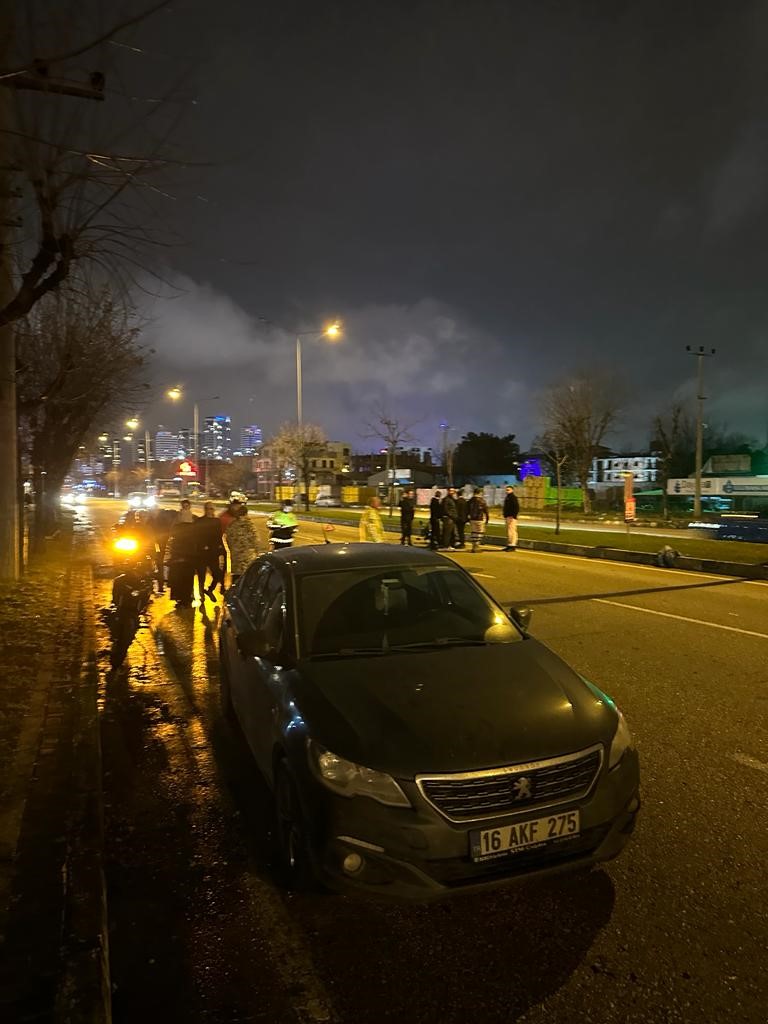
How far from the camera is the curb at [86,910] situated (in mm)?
2267

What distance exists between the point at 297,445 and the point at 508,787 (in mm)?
63161

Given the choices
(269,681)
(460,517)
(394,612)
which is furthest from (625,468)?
(269,681)

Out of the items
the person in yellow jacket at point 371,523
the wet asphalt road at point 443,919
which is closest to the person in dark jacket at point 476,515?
the person in yellow jacket at point 371,523

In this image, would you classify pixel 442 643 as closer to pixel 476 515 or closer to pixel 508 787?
pixel 508 787

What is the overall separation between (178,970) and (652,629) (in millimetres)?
7284

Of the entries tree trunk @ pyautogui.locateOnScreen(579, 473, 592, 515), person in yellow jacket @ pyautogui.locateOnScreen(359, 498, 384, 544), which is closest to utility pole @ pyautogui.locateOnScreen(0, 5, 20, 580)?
person in yellow jacket @ pyautogui.locateOnScreen(359, 498, 384, 544)

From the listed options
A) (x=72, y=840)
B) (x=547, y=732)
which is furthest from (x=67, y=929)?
(x=547, y=732)

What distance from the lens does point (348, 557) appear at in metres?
4.46

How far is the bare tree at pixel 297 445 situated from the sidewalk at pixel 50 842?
52387 millimetres

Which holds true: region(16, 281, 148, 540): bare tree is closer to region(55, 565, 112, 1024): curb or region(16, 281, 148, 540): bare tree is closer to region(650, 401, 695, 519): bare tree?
region(55, 565, 112, 1024): curb

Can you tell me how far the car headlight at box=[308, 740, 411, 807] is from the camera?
261 centimetres

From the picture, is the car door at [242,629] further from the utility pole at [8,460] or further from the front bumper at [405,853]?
the utility pole at [8,460]

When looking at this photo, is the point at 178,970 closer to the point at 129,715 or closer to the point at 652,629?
the point at 129,715

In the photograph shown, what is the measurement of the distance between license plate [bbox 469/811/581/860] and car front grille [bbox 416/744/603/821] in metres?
0.06
